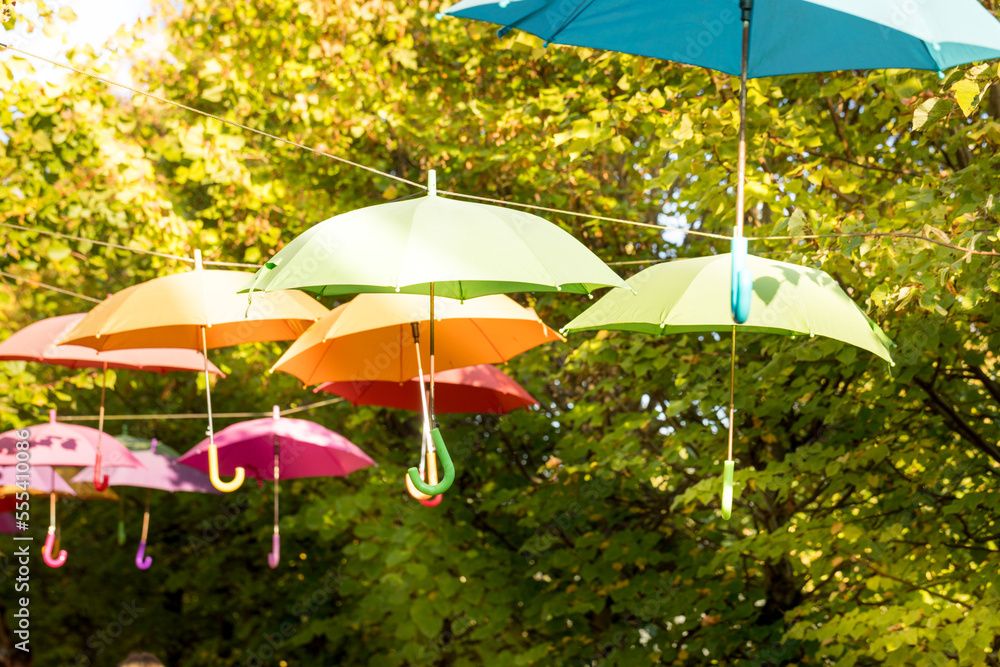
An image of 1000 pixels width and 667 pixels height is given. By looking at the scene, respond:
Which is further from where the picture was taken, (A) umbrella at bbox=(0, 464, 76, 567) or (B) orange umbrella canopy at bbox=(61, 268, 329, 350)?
(A) umbrella at bbox=(0, 464, 76, 567)

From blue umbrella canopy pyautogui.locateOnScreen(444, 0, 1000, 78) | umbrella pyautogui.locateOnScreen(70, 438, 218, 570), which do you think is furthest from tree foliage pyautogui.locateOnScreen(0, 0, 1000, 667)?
umbrella pyautogui.locateOnScreen(70, 438, 218, 570)

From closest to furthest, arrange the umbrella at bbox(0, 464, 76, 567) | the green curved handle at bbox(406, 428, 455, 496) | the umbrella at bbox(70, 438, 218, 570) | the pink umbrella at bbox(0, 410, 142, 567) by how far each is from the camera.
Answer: the green curved handle at bbox(406, 428, 455, 496) → the pink umbrella at bbox(0, 410, 142, 567) → the umbrella at bbox(0, 464, 76, 567) → the umbrella at bbox(70, 438, 218, 570)

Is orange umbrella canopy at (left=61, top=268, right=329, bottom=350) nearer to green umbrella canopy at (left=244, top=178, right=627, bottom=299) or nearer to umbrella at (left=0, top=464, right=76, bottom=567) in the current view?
green umbrella canopy at (left=244, top=178, right=627, bottom=299)

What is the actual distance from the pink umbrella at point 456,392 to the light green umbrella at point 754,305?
2168 mm

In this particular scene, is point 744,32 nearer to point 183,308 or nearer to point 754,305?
point 754,305

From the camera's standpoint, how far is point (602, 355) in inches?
219

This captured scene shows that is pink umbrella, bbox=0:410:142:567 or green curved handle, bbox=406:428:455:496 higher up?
green curved handle, bbox=406:428:455:496

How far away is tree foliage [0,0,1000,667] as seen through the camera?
13.5 feet

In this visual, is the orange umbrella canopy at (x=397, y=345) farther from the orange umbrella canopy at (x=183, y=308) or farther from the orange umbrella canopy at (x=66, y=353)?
the orange umbrella canopy at (x=66, y=353)

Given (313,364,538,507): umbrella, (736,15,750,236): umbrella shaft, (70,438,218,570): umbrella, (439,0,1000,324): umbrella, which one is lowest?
(70,438,218,570): umbrella

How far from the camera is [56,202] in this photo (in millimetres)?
6738

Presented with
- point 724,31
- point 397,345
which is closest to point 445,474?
point 724,31

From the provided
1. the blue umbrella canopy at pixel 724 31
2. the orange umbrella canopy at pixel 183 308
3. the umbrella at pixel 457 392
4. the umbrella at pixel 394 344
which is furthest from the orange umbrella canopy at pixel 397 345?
the blue umbrella canopy at pixel 724 31

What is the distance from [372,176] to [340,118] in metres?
0.56
